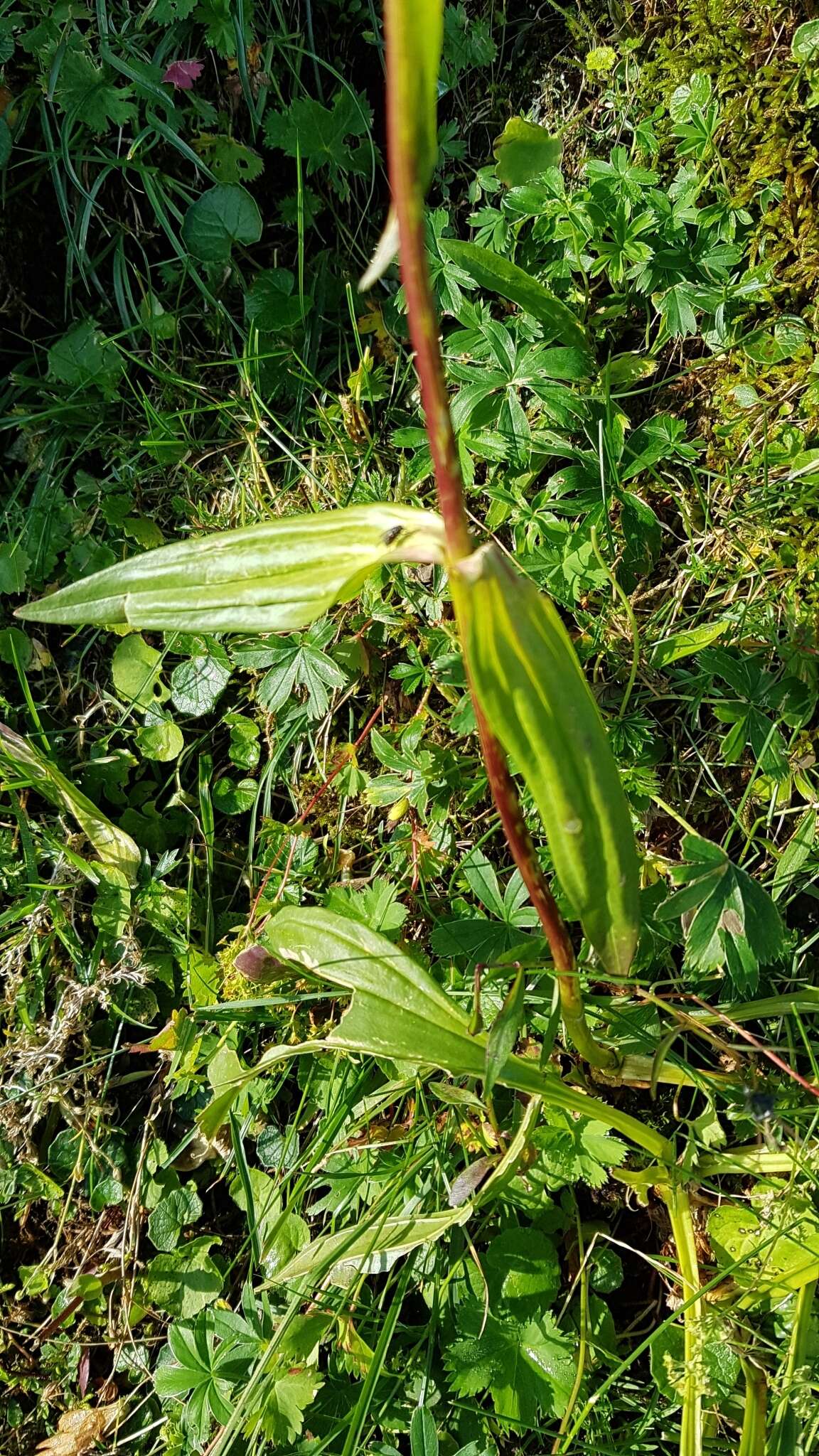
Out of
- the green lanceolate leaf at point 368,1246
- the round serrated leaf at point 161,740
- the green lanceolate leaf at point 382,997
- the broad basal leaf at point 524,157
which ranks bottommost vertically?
the green lanceolate leaf at point 368,1246

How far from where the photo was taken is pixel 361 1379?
1761mm

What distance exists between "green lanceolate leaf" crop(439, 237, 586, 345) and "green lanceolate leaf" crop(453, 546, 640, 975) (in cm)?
94

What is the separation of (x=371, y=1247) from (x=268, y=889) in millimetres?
698

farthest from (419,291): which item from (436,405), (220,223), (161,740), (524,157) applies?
(220,223)

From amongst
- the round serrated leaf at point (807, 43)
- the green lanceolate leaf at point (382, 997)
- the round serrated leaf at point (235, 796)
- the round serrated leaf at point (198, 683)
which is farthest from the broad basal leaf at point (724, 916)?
the round serrated leaf at point (807, 43)

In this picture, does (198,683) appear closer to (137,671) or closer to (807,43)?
(137,671)

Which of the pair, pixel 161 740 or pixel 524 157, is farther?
pixel 161 740

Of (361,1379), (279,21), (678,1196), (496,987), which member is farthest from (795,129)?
(361,1379)

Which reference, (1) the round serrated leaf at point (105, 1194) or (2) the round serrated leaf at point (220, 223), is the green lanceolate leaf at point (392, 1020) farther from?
(2) the round serrated leaf at point (220, 223)

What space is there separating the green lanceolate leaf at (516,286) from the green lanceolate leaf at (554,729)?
0.94 metres

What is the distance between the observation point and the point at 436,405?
0.95 meters

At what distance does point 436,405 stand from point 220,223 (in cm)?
166

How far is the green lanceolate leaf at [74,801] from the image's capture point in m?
2.18

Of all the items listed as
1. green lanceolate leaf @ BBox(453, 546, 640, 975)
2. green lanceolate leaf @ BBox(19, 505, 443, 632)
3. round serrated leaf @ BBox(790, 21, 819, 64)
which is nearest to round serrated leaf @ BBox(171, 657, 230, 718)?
green lanceolate leaf @ BBox(19, 505, 443, 632)
